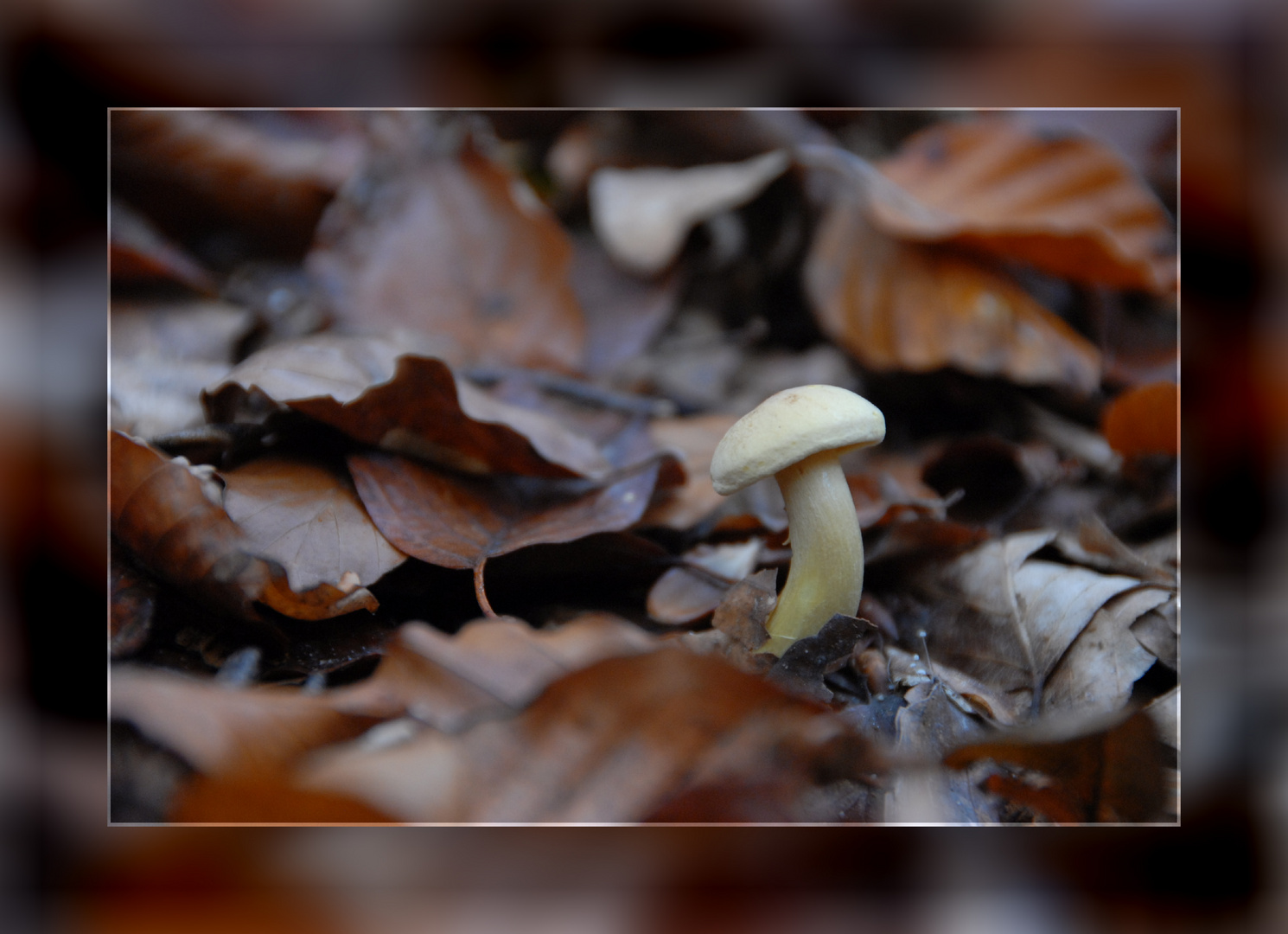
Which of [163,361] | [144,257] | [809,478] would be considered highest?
[144,257]

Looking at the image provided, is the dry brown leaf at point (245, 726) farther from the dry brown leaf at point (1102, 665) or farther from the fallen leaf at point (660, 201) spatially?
the fallen leaf at point (660, 201)

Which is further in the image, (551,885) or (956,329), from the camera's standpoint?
(956,329)

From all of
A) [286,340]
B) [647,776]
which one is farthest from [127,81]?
[647,776]

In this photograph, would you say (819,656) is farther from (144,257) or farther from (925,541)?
(144,257)

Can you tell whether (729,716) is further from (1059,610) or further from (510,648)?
(1059,610)

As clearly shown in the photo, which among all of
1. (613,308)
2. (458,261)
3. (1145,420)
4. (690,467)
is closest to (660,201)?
(613,308)

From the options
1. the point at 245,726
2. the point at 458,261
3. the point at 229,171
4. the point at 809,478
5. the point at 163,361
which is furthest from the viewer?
the point at 458,261

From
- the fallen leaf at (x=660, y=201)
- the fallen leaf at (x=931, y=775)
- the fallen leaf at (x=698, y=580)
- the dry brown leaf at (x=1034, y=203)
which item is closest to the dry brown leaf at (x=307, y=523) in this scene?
the fallen leaf at (x=698, y=580)
